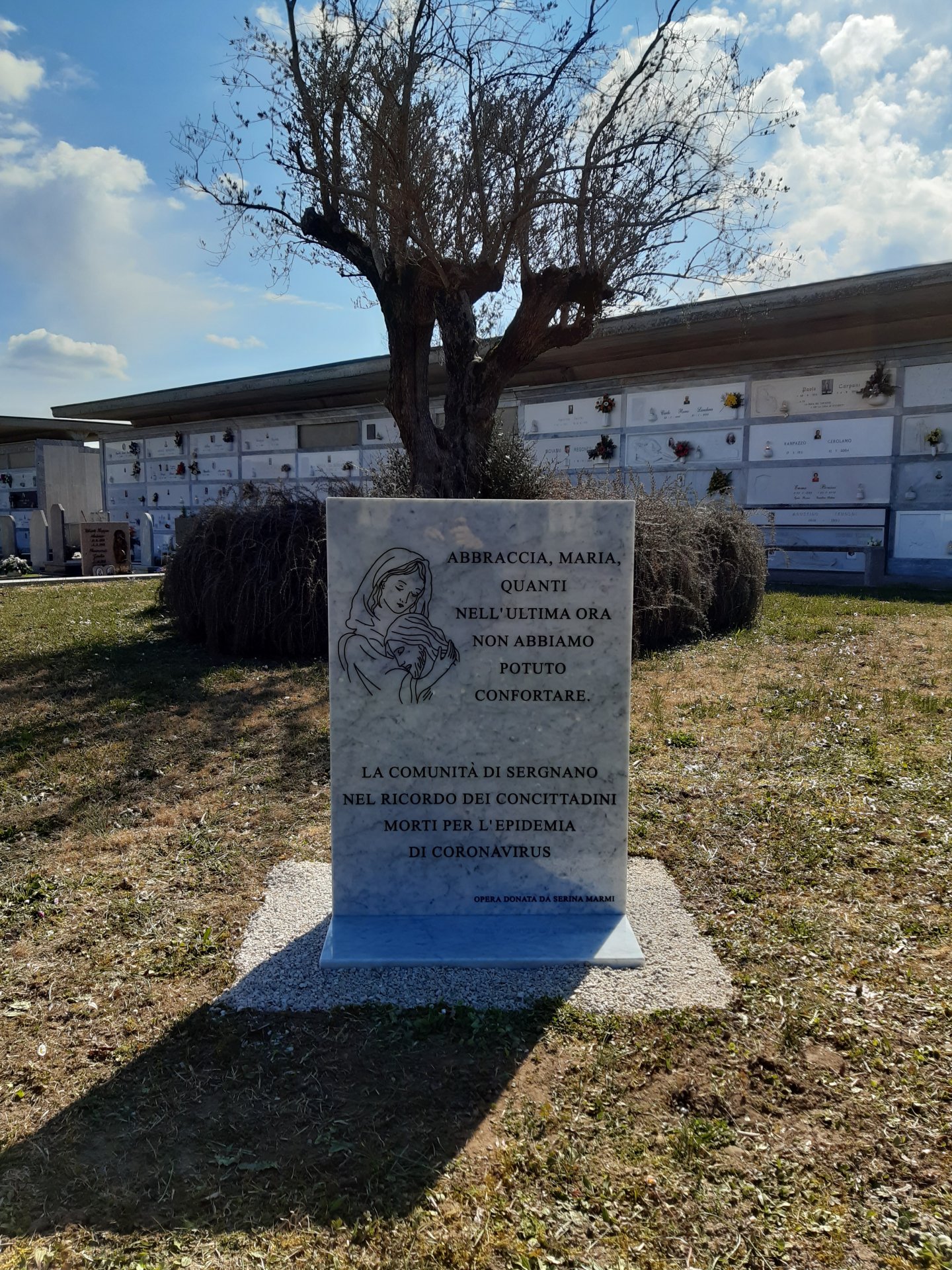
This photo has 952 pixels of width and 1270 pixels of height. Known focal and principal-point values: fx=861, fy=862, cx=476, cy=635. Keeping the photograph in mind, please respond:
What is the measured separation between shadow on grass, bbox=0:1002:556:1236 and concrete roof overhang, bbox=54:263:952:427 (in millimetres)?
11721

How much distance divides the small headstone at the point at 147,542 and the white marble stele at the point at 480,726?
845 inches

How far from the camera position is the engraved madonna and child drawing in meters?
2.88

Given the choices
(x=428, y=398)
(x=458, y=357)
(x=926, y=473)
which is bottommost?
(x=926, y=473)

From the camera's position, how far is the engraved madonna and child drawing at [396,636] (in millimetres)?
2875

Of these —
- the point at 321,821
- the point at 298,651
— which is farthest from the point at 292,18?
the point at 321,821

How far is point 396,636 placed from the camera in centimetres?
289

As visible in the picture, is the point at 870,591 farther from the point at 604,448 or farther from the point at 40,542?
the point at 40,542

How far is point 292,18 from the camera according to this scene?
809cm

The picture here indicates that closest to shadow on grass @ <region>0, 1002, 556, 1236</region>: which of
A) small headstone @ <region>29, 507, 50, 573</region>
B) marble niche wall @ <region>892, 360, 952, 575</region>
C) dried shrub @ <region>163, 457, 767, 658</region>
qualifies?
dried shrub @ <region>163, 457, 767, 658</region>

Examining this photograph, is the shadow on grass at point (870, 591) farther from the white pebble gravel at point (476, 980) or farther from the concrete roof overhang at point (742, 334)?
the white pebble gravel at point (476, 980)

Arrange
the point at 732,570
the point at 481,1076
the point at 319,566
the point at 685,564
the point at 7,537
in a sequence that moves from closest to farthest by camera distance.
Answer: the point at 481,1076, the point at 319,566, the point at 685,564, the point at 732,570, the point at 7,537

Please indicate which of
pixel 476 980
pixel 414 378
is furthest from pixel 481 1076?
pixel 414 378

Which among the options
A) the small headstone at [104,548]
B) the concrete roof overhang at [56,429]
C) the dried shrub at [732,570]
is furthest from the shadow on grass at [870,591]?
the concrete roof overhang at [56,429]

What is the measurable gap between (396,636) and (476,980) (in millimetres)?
1129
